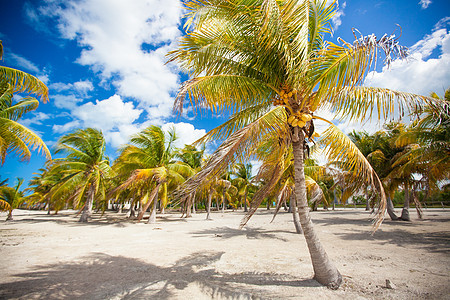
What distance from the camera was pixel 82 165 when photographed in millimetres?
16078

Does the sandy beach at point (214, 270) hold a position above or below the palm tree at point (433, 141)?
below


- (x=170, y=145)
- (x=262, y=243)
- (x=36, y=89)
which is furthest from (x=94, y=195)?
(x=262, y=243)

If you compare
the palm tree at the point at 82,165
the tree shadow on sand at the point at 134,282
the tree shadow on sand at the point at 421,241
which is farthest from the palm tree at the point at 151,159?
the tree shadow on sand at the point at 421,241

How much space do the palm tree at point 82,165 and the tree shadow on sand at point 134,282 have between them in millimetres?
12102

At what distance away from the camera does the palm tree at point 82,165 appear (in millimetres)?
15291

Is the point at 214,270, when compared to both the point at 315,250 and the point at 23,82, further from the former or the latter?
the point at 23,82

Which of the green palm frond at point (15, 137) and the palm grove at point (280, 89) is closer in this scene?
the palm grove at point (280, 89)

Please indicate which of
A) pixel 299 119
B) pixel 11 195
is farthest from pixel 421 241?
pixel 11 195

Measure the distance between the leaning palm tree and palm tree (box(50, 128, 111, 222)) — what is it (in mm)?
15000

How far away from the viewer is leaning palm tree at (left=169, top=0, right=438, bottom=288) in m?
3.60

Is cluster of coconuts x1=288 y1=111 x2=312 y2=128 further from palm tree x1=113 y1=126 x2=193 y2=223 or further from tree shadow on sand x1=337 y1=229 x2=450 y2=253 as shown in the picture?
palm tree x1=113 y1=126 x2=193 y2=223

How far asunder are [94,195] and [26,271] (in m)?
14.1

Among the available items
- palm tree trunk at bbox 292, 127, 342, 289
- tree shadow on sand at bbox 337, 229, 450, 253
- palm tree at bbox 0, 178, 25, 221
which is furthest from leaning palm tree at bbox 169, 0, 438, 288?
palm tree at bbox 0, 178, 25, 221

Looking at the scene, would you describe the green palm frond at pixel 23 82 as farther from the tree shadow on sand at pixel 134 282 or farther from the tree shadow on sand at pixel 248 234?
the tree shadow on sand at pixel 248 234
